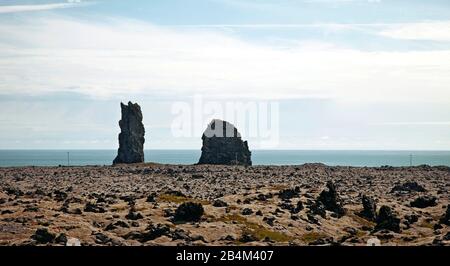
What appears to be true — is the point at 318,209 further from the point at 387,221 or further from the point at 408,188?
the point at 408,188

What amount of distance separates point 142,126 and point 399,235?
116 meters

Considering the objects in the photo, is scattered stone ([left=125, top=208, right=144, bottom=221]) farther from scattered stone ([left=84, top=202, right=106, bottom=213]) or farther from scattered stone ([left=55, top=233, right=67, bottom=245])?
scattered stone ([left=55, top=233, right=67, bottom=245])

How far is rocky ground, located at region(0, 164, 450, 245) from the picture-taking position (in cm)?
5319

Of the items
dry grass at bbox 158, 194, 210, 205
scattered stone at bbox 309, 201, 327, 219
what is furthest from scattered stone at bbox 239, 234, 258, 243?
dry grass at bbox 158, 194, 210, 205

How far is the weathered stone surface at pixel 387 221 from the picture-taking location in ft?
203

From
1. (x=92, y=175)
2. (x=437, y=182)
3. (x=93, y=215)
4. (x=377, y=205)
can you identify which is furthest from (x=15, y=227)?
(x=437, y=182)

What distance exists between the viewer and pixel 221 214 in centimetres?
6544

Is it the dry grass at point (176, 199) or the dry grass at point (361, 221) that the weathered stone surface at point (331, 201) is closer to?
the dry grass at point (361, 221)

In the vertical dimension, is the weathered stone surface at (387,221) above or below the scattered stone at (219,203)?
below

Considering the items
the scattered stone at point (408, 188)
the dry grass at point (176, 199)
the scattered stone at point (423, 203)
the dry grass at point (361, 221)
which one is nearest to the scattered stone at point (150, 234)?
the dry grass at point (176, 199)

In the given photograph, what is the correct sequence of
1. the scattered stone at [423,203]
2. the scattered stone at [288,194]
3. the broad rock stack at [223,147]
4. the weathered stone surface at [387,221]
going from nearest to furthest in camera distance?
1. the weathered stone surface at [387,221]
2. the scattered stone at [288,194]
3. the scattered stone at [423,203]
4. the broad rock stack at [223,147]

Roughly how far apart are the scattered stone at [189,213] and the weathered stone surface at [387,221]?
57.8ft

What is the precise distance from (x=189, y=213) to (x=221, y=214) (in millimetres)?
4743

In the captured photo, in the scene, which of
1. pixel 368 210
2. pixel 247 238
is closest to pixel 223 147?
pixel 368 210
